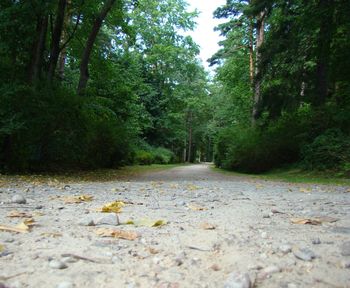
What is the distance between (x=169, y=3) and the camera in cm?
4219

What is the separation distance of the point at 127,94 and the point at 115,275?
882 inches

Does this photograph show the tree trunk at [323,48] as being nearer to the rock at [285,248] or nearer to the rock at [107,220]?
the rock at [107,220]

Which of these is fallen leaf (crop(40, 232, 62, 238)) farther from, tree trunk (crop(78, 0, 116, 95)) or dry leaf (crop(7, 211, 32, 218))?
tree trunk (crop(78, 0, 116, 95))

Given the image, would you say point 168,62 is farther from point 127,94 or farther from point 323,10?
point 323,10

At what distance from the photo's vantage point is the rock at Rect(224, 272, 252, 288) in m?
1.90

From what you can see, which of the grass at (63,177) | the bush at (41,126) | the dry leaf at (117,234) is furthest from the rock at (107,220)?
the bush at (41,126)

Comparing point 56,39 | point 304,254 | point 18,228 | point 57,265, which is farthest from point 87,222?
point 56,39

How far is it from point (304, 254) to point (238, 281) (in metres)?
0.75

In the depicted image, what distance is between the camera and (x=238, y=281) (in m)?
1.94

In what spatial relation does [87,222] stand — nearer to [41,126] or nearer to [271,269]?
[271,269]

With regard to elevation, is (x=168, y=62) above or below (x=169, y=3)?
below

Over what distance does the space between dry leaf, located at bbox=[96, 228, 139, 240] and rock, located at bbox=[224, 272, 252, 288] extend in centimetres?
105

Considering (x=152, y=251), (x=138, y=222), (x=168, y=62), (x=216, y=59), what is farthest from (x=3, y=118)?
(x=168, y=62)

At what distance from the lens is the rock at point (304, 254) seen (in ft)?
7.94
